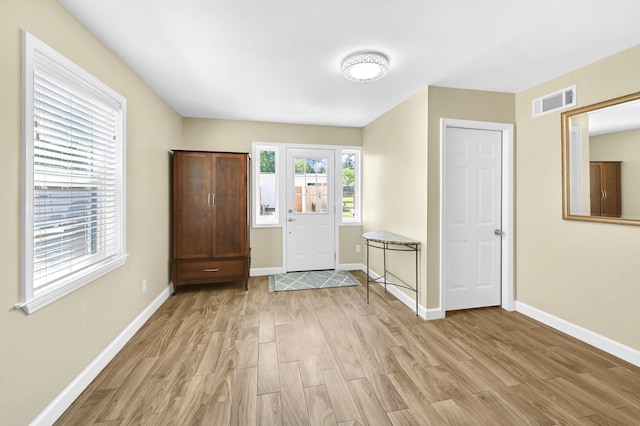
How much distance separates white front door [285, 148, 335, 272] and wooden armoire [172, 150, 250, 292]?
36.8 inches

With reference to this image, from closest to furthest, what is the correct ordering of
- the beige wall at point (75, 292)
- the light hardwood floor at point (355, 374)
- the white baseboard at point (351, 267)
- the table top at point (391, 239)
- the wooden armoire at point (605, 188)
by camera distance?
1. the beige wall at point (75, 292)
2. the light hardwood floor at point (355, 374)
3. the wooden armoire at point (605, 188)
4. the table top at point (391, 239)
5. the white baseboard at point (351, 267)

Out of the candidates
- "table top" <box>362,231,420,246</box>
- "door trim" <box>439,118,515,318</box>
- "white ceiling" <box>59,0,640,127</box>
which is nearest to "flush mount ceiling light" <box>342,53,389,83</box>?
"white ceiling" <box>59,0,640,127</box>

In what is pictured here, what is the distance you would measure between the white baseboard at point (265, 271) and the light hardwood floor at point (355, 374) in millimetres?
1345

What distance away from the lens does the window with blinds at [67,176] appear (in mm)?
1400

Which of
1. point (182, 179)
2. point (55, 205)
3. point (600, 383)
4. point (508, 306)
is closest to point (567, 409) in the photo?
point (600, 383)

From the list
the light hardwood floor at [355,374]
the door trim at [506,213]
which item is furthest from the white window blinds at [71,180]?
the door trim at [506,213]

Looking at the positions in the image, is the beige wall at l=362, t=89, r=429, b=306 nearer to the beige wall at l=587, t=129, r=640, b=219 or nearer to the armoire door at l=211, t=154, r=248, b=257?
the beige wall at l=587, t=129, r=640, b=219

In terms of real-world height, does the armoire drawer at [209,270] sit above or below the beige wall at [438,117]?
below

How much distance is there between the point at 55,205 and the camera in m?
1.60

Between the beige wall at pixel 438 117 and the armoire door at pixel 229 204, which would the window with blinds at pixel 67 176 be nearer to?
the armoire door at pixel 229 204

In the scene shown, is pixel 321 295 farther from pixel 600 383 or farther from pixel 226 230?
pixel 600 383

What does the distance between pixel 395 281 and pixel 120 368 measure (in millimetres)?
2901

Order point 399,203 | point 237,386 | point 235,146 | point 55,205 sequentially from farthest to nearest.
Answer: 1. point 235,146
2. point 399,203
3. point 237,386
4. point 55,205

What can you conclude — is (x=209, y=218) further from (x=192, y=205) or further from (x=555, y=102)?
(x=555, y=102)
